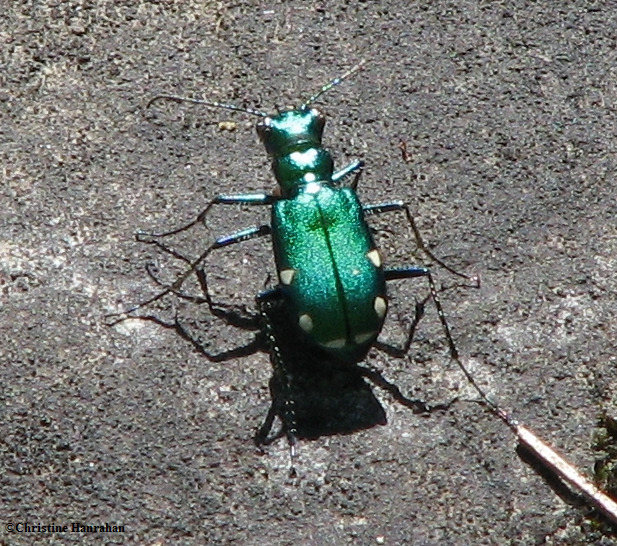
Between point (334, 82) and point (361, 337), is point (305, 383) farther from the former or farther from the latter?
point (334, 82)

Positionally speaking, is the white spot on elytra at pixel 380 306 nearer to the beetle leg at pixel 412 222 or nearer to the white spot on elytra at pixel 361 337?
the white spot on elytra at pixel 361 337

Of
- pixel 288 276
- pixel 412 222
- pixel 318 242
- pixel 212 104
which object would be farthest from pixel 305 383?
pixel 212 104

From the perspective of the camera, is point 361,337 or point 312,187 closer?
point 361,337

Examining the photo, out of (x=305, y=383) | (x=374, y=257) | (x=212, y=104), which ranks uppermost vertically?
(x=212, y=104)

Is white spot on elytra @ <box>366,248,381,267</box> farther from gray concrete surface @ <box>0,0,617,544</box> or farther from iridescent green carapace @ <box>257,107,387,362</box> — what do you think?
gray concrete surface @ <box>0,0,617,544</box>

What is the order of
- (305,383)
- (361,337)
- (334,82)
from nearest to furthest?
(361,337)
(305,383)
(334,82)

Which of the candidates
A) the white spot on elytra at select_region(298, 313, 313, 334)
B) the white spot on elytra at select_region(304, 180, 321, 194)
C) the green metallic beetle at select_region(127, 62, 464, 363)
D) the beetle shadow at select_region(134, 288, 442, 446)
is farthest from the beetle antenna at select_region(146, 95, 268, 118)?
the white spot on elytra at select_region(298, 313, 313, 334)
